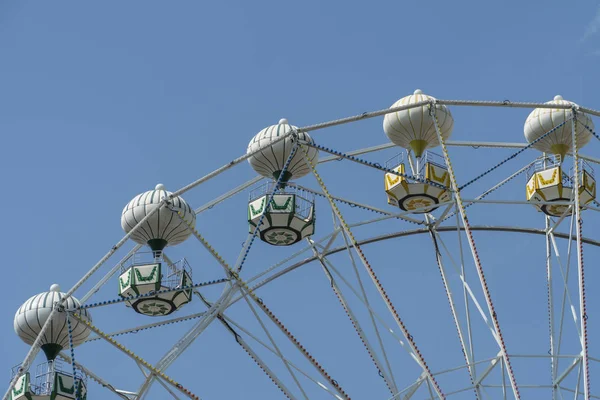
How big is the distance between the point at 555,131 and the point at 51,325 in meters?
18.6

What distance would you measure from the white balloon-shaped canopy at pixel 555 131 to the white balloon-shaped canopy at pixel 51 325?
17.0 meters

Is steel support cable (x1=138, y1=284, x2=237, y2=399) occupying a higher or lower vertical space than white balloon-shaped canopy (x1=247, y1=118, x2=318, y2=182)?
lower

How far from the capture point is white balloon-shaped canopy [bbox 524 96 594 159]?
1945 inches

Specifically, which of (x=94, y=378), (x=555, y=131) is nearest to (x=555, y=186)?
(x=555, y=131)

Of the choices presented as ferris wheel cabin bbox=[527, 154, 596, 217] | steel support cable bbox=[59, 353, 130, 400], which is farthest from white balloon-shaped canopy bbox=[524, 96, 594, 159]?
steel support cable bbox=[59, 353, 130, 400]

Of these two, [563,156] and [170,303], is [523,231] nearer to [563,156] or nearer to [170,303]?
[563,156]

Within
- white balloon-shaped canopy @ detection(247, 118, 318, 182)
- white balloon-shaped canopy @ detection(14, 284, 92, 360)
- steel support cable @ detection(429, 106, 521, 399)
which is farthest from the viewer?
white balloon-shaped canopy @ detection(14, 284, 92, 360)

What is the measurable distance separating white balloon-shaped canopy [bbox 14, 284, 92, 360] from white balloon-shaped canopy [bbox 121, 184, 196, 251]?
3.24m

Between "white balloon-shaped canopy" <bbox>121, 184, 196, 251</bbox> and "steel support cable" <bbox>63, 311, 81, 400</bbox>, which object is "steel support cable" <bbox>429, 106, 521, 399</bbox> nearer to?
"white balloon-shaped canopy" <bbox>121, 184, 196, 251</bbox>

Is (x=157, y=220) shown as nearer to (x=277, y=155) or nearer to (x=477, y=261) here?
(x=277, y=155)

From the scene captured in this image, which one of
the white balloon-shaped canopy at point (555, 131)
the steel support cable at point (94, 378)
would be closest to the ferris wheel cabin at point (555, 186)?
the white balloon-shaped canopy at point (555, 131)

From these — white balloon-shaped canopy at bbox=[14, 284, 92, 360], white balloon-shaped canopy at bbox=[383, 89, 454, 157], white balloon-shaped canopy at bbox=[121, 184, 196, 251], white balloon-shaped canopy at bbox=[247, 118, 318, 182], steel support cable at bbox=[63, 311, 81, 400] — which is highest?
white balloon-shaped canopy at bbox=[383, 89, 454, 157]

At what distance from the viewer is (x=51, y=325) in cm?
4881

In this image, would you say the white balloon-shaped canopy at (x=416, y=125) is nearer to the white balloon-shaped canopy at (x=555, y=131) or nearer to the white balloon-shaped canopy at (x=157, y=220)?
the white balloon-shaped canopy at (x=555, y=131)
